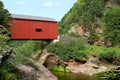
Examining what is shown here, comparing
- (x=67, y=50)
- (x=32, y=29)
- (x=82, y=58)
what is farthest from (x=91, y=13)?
(x=32, y=29)

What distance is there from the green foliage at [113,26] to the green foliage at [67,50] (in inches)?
252

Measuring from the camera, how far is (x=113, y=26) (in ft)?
158

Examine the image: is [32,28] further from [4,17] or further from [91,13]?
[91,13]

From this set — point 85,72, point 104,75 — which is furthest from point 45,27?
point 104,75

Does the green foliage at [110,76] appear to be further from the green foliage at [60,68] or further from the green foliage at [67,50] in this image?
the green foliage at [67,50]

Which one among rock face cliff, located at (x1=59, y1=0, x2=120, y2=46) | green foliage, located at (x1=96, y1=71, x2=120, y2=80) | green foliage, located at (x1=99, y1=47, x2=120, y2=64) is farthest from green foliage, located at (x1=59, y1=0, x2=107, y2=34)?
green foliage, located at (x1=96, y1=71, x2=120, y2=80)

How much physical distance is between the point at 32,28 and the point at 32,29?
15 cm

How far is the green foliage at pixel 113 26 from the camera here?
4784 cm

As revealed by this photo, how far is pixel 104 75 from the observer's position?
34.2 m

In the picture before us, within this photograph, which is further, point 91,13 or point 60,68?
point 91,13

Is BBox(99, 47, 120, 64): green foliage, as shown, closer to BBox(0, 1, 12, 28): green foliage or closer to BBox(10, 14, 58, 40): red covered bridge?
BBox(10, 14, 58, 40): red covered bridge

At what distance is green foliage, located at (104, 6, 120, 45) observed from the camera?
1884 inches

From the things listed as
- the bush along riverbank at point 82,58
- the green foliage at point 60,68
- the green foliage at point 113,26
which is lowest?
the green foliage at point 60,68

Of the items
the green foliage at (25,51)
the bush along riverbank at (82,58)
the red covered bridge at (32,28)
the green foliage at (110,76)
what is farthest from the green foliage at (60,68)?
the green foliage at (110,76)
